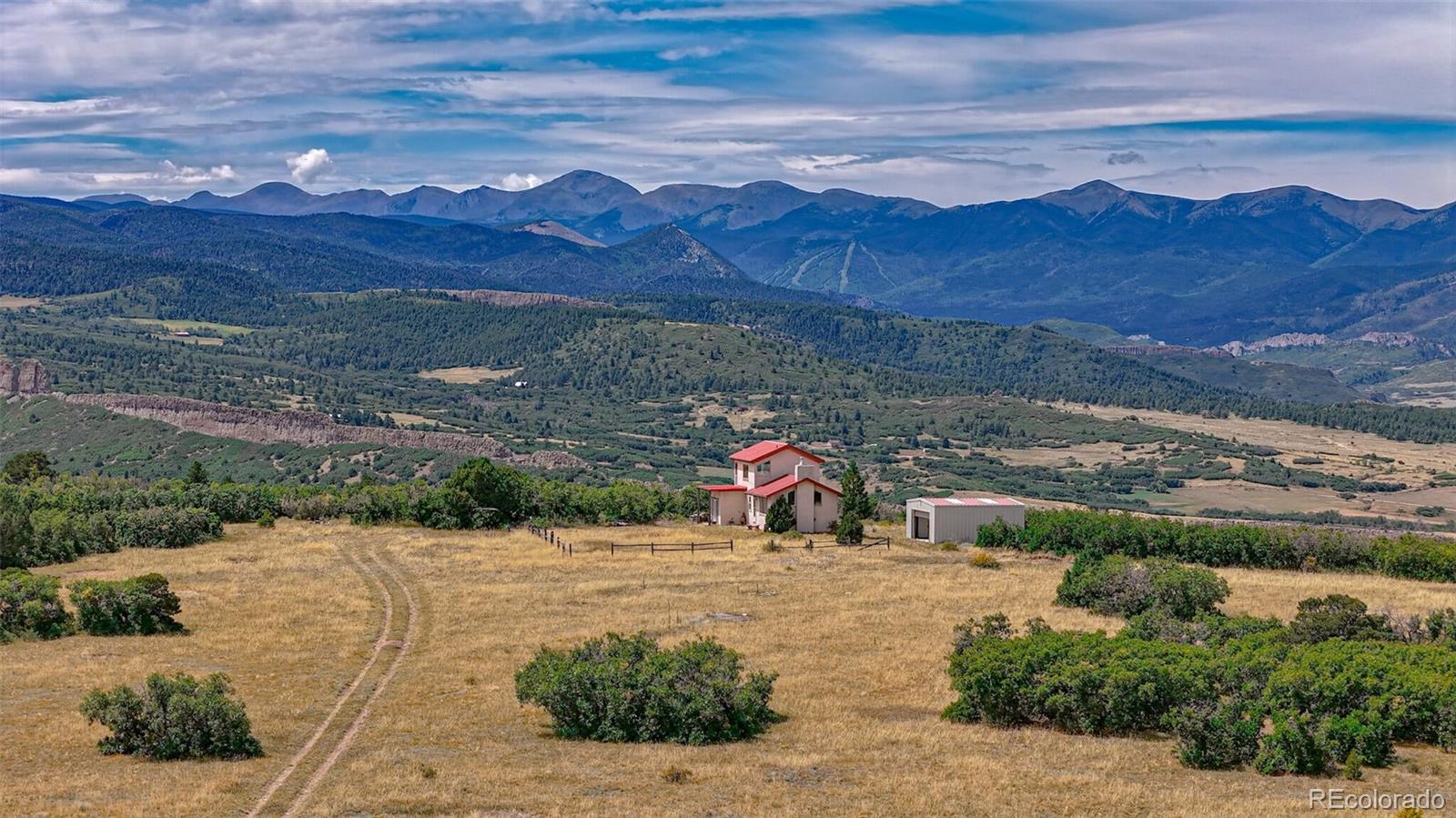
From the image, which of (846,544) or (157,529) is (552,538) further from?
(157,529)

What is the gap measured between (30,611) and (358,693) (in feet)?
54.4

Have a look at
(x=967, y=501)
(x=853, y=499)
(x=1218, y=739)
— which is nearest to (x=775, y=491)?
(x=853, y=499)

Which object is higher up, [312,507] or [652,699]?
[312,507]

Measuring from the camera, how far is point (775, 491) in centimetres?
8056

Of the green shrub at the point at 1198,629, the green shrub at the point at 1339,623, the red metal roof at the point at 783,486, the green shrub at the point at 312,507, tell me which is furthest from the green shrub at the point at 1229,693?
the green shrub at the point at 312,507

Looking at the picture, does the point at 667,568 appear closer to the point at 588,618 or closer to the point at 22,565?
the point at 588,618

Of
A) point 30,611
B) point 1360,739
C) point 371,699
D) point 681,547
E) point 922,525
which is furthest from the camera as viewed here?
point 922,525

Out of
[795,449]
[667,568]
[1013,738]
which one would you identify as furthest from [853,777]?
[795,449]

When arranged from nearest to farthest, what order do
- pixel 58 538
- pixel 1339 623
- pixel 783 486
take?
pixel 1339 623
pixel 58 538
pixel 783 486

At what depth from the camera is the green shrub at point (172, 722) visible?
3156 cm

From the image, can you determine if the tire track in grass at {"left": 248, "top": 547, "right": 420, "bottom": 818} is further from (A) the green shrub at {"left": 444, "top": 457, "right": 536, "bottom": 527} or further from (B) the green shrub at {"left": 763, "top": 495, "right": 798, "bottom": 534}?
(B) the green shrub at {"left": 763, "top": 495, "right": 798, "bottom": 534}

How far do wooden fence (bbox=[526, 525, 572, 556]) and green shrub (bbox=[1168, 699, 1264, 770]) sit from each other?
4204 cm

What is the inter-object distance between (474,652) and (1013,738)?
18.3 m

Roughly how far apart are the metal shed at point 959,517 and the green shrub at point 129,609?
137ft
